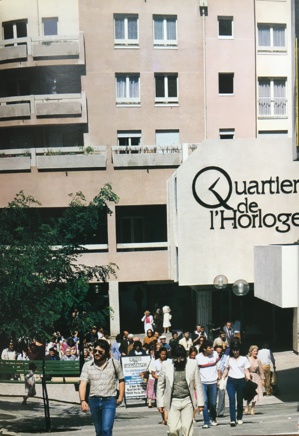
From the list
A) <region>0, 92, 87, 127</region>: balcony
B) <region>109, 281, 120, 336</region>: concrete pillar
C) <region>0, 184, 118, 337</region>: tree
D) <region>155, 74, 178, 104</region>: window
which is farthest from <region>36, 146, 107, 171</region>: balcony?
<region>109, 281, 120, 336</region>: concrete pillar

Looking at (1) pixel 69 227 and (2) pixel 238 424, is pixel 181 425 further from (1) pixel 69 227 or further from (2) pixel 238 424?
(1) pixel 69 227

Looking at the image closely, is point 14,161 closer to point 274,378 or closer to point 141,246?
point 141,246

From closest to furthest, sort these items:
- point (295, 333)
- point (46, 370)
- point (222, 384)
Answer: point (222, 384)
point (46, 370)
point (295, 333)

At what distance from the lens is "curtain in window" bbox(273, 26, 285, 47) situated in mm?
11086

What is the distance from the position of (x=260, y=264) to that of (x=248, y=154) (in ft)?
6.16

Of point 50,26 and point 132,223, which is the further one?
point 132,223

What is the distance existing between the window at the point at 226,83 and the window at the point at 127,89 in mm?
1155

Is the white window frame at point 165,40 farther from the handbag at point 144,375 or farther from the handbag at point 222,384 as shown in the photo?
the handbag at point 222,384

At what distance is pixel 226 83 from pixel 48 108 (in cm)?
248

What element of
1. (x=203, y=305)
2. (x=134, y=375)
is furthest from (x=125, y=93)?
(x=134, y=375)

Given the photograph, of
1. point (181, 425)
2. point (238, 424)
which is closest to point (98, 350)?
point (181, 425)

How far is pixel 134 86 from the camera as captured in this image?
11.4 metres

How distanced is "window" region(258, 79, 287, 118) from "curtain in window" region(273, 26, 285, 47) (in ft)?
1.65

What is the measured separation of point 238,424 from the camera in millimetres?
8641
